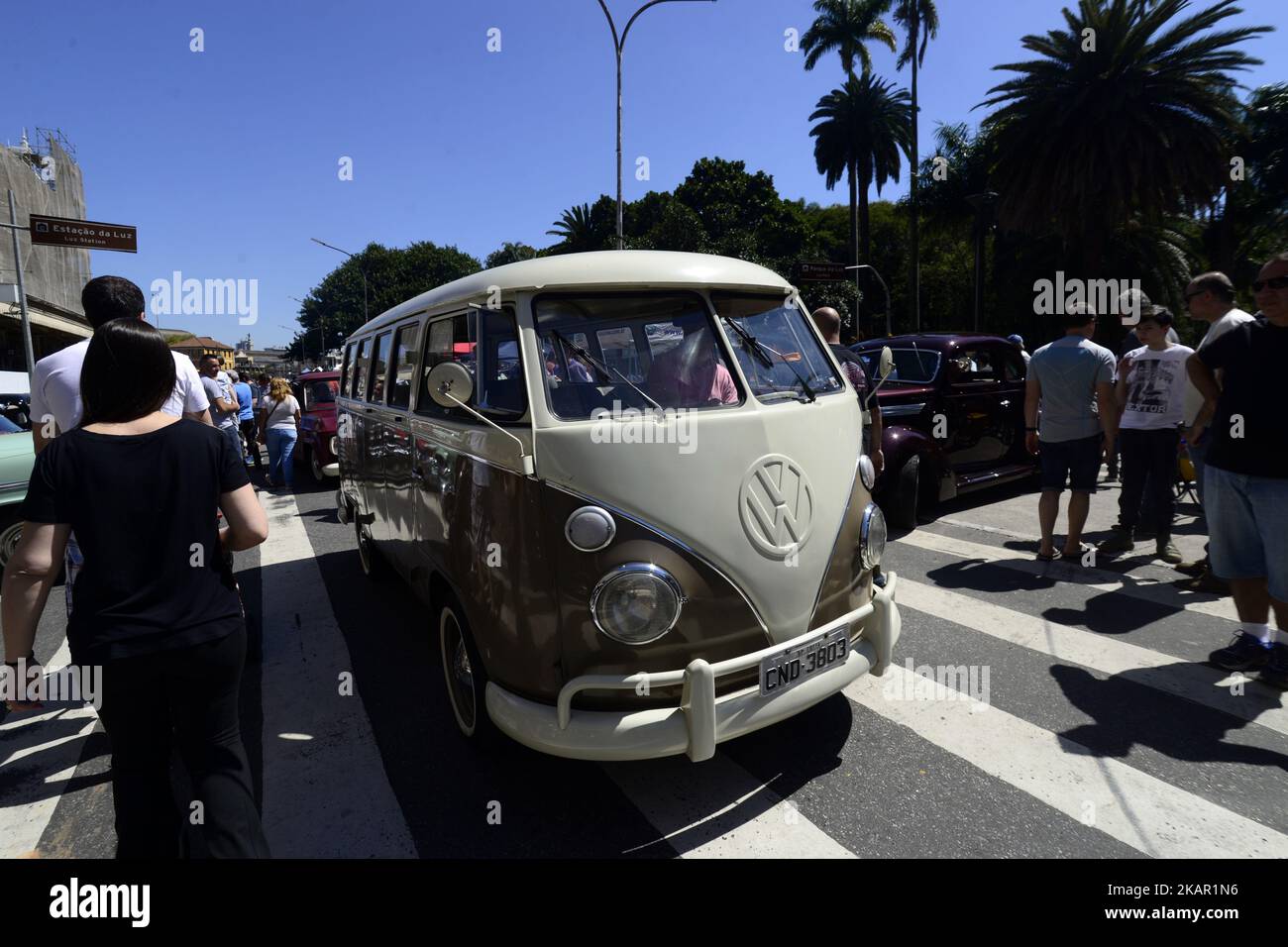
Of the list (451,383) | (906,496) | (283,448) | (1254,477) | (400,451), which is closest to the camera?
(451,383)

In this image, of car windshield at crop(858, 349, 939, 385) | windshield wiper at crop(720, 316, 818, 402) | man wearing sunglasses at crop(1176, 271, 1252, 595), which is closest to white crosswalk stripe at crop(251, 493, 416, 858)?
windshield wiper at crop(720, 316, 818, 402)

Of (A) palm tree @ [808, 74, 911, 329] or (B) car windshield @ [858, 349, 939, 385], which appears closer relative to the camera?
(B) car windshield @ [858, 349, 939, 385]

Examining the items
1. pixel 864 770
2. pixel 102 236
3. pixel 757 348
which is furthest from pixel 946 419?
pixel 102 236

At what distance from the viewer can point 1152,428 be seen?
5.79 metres

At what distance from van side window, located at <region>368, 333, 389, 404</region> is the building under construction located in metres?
26.4

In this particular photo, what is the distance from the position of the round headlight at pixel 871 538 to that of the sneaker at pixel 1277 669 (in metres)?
2.29

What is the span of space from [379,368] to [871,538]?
3538mm

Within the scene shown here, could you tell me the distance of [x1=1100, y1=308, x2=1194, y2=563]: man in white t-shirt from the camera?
18.7 ft

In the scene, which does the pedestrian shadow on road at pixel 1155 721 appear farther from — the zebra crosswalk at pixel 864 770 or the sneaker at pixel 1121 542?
the sneaker at pixel 1121 542

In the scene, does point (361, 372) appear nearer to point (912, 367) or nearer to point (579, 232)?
point (912, 367)

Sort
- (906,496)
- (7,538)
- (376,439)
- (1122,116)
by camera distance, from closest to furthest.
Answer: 1. (376,439)
2. (7,538)
3. (906,496)
4. (1122,116)

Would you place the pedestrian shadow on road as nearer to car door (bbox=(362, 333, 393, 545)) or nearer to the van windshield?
the van windshield

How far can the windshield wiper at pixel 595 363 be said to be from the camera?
2961 millimetres
